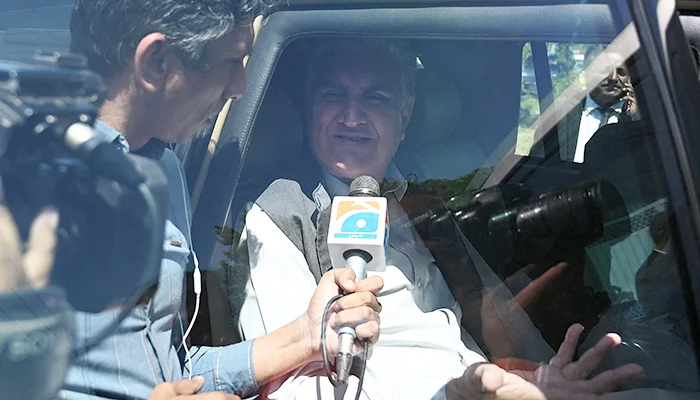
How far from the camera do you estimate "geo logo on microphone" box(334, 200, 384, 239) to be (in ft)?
4.36

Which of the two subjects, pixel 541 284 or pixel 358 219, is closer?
pixel 358 219

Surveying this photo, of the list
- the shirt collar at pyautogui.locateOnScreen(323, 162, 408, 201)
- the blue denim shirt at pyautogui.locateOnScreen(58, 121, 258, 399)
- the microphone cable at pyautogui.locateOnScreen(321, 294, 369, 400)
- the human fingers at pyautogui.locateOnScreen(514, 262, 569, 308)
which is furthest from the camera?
the shirt collar at pyautogui.locateOnScreen(323, 162, 408, 201)

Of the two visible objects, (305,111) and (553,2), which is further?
(305,111)

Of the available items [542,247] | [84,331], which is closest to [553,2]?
[542,247]

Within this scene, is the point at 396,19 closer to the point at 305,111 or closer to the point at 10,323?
the point at 305,111

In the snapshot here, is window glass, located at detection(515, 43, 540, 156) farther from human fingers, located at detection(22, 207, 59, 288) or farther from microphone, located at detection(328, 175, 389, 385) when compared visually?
human fingers, located at detection(22, 207, 59, 288)

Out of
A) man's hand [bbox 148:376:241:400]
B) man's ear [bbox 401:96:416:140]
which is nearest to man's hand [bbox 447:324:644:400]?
man's hand [bbox 148:376:241:400]

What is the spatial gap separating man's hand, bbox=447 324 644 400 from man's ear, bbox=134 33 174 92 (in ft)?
2.55

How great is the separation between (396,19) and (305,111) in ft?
0.94

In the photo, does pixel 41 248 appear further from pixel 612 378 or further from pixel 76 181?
pixel 612 378

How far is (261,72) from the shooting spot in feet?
5.32

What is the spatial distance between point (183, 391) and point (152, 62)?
1.80 feet

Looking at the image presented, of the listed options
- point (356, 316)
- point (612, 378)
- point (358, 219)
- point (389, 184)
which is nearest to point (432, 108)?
point (389, 184)

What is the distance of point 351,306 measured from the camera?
4.43ft
